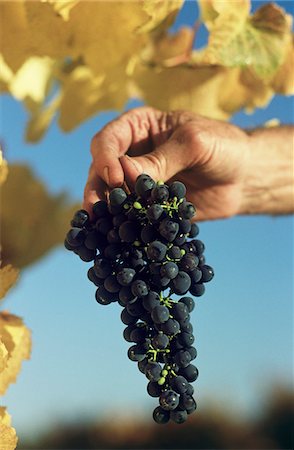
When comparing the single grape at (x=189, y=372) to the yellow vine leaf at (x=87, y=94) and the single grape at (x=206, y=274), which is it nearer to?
the single grape at (x=206, y=274)

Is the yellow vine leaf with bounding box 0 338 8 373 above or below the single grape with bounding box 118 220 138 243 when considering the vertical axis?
below

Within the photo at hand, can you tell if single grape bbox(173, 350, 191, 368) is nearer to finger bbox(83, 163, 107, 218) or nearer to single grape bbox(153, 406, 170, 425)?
single grape bbox(153, 406, 170, 425)

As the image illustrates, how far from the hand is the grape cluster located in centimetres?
7

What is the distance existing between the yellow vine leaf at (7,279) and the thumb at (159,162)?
0.54 feet

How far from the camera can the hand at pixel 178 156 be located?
0.66 m

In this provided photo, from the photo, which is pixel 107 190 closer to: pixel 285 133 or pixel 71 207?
pixel 71 207

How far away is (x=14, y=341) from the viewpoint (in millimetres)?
677

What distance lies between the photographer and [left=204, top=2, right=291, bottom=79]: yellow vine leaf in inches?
31.0

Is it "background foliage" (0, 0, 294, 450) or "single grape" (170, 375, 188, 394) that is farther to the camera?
"background foliage" (0, 0, 294, 450)

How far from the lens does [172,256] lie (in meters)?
0.53

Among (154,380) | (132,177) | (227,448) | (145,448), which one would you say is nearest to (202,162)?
(132,177)

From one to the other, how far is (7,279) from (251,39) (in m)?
0.46

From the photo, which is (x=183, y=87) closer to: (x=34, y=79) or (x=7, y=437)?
(x=34, y=79)

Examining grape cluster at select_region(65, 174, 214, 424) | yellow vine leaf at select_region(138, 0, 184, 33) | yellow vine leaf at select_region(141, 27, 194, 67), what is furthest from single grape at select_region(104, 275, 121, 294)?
yellow vine leaf at select_region(141, 27, 194, 67)
